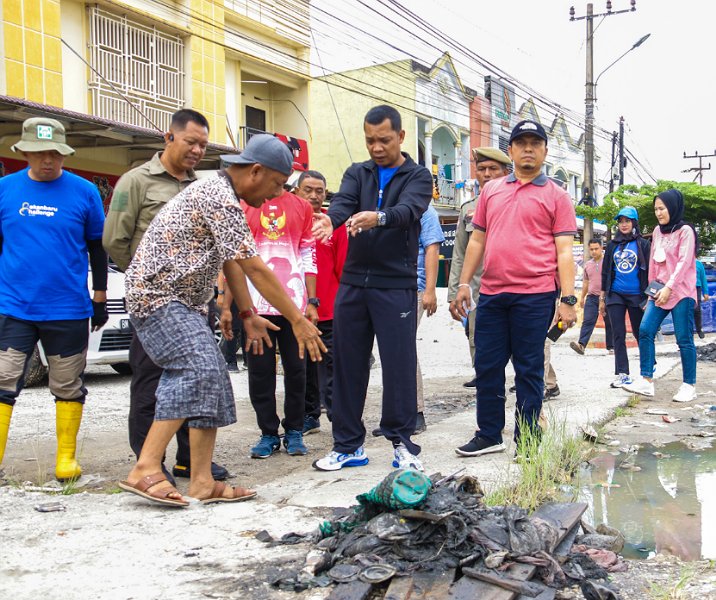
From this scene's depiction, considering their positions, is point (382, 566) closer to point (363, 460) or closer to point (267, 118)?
point (363, 460)

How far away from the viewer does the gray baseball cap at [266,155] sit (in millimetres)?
3602

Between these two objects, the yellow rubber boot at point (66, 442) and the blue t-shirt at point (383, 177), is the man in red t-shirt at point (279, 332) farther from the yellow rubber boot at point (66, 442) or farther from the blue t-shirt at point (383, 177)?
the yellow rubber boot at point (66, 442)

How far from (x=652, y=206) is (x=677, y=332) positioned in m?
18.2

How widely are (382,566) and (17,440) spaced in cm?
366

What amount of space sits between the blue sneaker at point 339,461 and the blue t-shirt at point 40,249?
1561mm

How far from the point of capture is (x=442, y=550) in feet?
8.89

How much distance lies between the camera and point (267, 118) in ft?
69.4

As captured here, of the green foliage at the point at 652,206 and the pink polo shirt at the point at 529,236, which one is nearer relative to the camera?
the pink polo shirt at the point at 529,236

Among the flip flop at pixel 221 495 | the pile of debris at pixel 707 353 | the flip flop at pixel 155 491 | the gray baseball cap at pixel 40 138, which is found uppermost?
the gray baseball cap at pixel 40 138

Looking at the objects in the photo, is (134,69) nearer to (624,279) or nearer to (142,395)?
(624,279)

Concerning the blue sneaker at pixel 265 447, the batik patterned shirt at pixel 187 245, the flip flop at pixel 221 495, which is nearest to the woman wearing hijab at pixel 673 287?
the blue sneaker at pixel 265 447

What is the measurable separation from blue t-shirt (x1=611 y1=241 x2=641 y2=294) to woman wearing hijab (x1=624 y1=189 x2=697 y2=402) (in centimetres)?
54

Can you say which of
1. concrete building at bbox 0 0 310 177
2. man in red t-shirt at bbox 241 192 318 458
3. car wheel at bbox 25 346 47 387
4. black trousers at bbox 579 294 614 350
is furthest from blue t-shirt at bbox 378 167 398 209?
concrete building at bbox 0 0 310 177

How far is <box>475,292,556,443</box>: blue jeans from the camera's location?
450 centimetres
